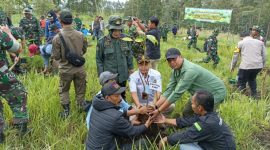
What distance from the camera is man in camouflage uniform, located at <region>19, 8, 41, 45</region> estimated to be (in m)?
7.06

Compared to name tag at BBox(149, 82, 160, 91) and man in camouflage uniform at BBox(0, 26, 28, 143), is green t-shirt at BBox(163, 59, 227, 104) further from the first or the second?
man in camouflage uniform at BBox(0, 26, 28, 143)

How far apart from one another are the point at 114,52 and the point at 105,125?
1518 mm

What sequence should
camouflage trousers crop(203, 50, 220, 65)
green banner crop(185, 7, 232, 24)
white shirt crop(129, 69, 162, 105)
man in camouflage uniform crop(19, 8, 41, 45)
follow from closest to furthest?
white shirt crop(129, 69, 162, 105) < man in camouflage uniform crop(19, 8, 41, 45) < camouflage trousers crop(203, 50, 220, 65) < green banner crop(185, 7, 232, 24)

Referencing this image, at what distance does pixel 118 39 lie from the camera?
4.09 meters

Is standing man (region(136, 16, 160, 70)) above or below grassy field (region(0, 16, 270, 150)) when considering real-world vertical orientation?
above

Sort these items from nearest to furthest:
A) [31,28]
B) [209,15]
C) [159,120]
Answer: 1. [159,120]
2. [31,28]
3. [209,15]

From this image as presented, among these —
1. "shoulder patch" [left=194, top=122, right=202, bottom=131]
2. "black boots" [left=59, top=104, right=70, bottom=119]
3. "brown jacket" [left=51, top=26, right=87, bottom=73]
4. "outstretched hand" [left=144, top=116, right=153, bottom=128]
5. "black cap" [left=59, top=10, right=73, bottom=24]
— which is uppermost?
"black cap" [left=59, top=10, right=73, bottom=24]

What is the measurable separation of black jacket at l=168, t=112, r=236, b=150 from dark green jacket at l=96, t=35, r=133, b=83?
1.49m

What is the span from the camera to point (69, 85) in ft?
13.7

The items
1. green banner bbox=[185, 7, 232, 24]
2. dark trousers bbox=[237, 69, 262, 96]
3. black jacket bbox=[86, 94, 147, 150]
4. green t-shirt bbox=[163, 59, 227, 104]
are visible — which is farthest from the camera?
green banner bbox=[185, 7, 232, 24]

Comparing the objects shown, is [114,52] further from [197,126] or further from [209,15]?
[209,15]

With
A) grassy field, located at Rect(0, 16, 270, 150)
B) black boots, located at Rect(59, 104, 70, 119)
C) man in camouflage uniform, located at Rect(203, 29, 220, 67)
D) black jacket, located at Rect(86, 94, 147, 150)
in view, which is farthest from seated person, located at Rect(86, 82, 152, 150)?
man in camouflage uniform, located at Rect(203, 29, 220, 67)

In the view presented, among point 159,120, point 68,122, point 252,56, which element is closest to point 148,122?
point 159,120

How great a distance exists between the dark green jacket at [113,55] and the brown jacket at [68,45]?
277 mm
